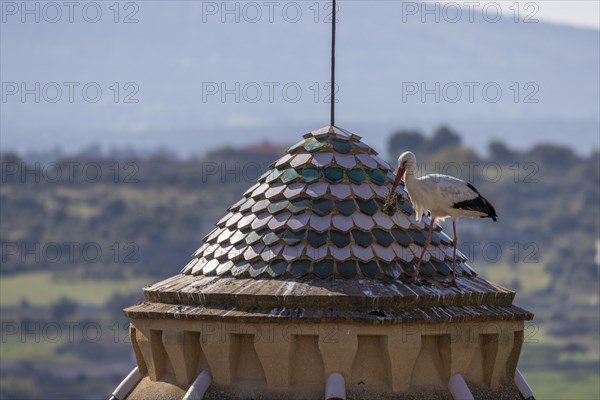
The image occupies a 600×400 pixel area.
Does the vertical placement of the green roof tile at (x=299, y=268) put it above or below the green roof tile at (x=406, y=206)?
below

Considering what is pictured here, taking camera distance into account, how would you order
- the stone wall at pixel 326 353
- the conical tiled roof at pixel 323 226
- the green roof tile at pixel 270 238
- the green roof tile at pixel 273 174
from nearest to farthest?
the stone wall at pixel 326 353
the conical tiled roof at pixel 323 226
the green roof tile at pixel 270 238
the green roof tile at pixel 273 174

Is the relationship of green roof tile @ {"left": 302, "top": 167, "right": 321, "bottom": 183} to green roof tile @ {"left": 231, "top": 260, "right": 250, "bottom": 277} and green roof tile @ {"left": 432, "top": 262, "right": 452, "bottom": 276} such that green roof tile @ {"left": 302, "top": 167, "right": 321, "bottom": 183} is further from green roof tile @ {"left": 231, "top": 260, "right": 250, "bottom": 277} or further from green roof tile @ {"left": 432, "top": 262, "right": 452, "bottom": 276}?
green roof tile @ {"left": 432, "top": 262, "right": 452, "bottom": 276}

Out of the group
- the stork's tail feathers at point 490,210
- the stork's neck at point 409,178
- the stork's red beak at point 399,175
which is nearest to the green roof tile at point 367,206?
the stork's red beak at point 399,175

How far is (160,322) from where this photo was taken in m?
23.7

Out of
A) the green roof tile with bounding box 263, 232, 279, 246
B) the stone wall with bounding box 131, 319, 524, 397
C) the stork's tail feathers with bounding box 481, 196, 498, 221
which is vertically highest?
the stork's tail feathers with bounding box 481, 196, 498, 221

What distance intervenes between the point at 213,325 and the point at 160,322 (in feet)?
3.00

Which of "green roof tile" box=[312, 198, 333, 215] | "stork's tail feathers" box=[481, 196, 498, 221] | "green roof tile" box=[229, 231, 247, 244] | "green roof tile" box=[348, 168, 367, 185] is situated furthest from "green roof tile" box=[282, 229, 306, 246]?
"stork's tail feathers" box=[481, 196, 498, 221]

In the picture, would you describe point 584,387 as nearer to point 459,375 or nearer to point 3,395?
point 3,395

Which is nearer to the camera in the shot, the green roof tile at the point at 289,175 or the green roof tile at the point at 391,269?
the green roof tile at the point at 391,269

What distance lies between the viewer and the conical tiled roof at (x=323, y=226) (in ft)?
77.3

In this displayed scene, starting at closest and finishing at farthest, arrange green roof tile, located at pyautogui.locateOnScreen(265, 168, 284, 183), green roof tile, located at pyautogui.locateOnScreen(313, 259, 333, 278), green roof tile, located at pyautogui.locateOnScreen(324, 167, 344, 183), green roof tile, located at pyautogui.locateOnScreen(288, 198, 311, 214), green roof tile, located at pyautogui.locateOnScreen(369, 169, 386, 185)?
green roof tile, located at pyautogui.locateOnScreen(313, 259, 333, 278) < green roof tile, located at pyautogui.locateOnScreen(288, 198, 311, 214) < green roof tile, located at pyautogui.locateOnScreen(324, 167, 344, 183) < green roof tile, located at pyautogui.locateOnScreen(369, 169, 386, 185) < green roof tile, located at pyautogui.locateOnScreen(265, 168, 284, 183)

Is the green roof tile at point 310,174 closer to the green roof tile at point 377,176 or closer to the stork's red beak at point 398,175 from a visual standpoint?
the green roof tile at point 377,176

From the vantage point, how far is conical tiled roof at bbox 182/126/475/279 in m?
23.6

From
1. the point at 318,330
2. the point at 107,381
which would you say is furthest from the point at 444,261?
the point at 107,381
